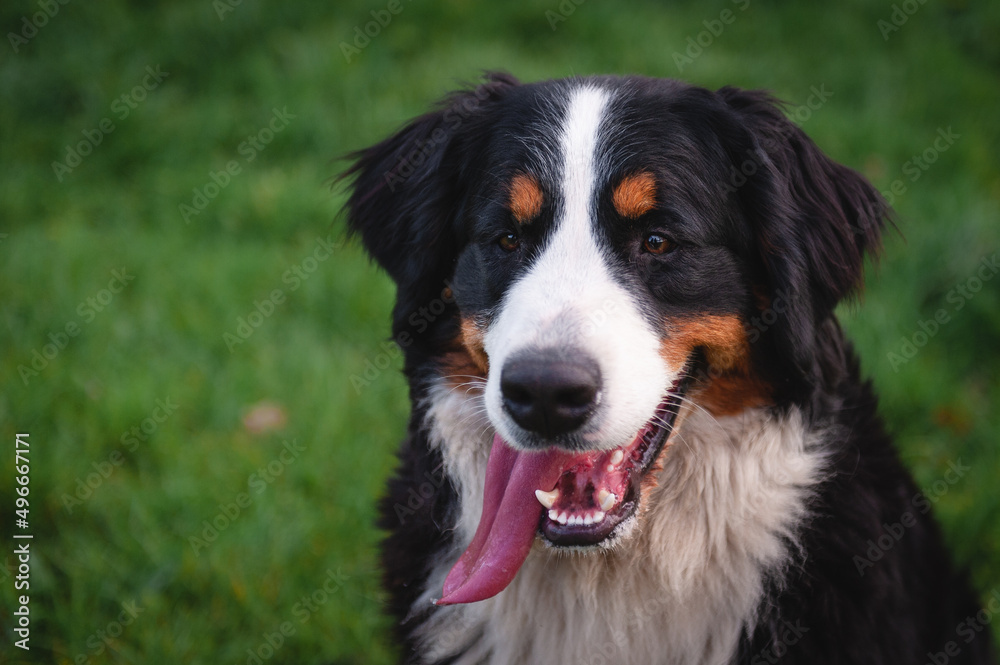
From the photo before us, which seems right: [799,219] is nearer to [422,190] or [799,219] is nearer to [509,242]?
[509,242]

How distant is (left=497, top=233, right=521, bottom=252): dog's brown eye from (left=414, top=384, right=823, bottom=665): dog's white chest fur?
52 cm

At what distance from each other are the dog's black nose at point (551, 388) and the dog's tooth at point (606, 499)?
27 cm

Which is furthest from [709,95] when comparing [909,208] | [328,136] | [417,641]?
[328,136]

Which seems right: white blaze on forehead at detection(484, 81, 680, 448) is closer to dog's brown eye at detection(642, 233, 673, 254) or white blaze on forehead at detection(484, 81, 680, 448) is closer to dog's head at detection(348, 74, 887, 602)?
dog's head at detection(348, 74, 887, 602)

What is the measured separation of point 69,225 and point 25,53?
228 cm

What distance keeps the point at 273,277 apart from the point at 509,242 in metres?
3.25

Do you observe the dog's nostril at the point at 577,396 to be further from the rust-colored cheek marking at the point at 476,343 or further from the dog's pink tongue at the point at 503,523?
the rust-colored cheek marking at the point at 476,343

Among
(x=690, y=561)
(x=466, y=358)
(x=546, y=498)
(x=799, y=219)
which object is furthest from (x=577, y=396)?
(x=799, y=219)

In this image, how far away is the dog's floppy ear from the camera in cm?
248

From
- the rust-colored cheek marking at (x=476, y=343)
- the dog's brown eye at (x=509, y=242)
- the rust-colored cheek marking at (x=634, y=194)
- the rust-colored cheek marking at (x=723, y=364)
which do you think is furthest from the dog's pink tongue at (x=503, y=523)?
the rust-colored cheek marking at (x=634, y=194)

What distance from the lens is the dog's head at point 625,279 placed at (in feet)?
7.54

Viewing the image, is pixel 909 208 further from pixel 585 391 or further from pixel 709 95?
pixel 585 391

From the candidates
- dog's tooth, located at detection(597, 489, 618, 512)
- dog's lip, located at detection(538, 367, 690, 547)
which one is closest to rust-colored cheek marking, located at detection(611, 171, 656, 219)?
dog's lip, located at detection(538, 367, 690, 547)

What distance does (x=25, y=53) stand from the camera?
284 inches
